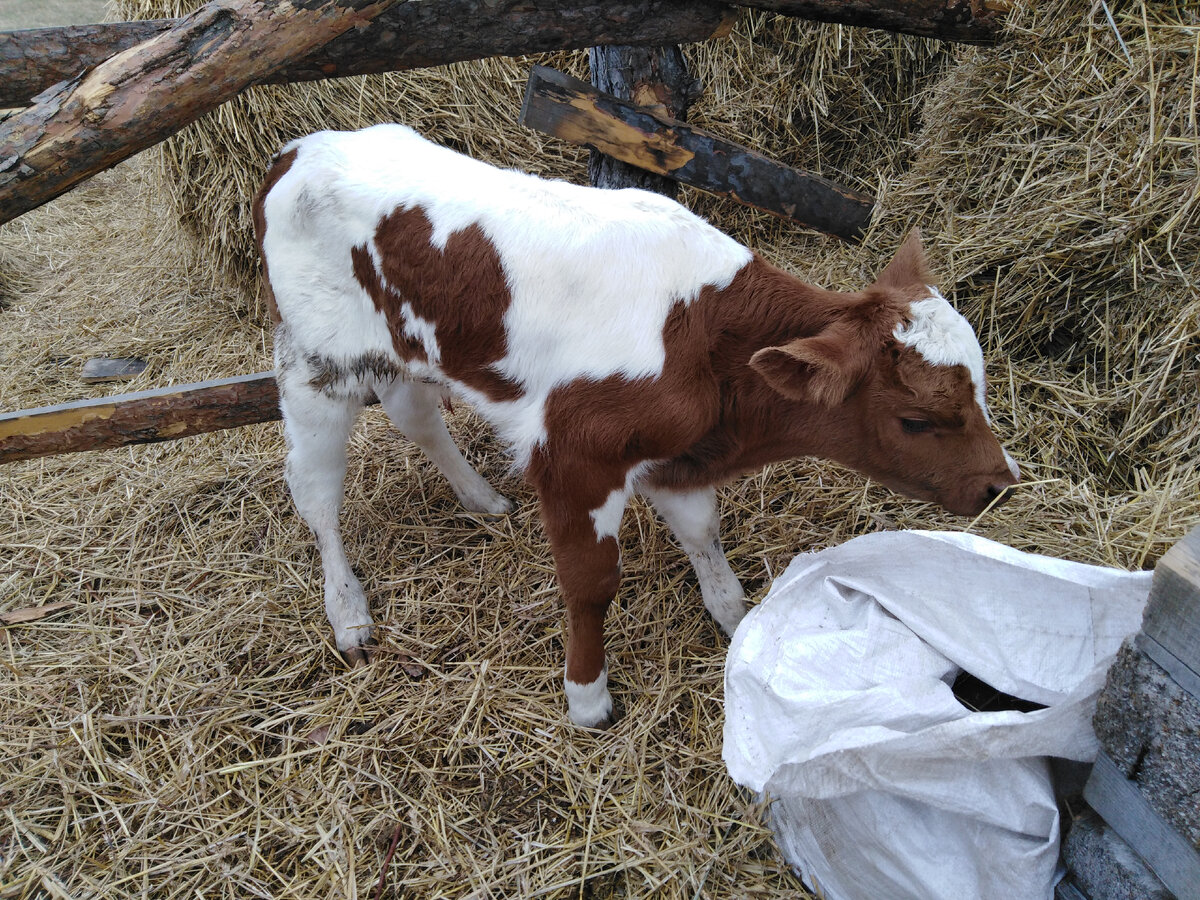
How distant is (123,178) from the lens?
7852mm

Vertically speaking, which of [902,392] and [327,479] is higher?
[902,392]

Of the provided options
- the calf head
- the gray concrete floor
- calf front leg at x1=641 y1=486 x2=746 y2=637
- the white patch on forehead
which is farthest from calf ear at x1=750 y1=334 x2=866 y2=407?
the gray concrete floor

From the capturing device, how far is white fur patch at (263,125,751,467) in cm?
223

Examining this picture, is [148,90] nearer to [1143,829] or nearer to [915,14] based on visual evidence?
[1143,829]

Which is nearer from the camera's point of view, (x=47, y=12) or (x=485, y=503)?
(x=485, y=503)

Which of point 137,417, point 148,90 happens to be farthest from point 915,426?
point 137,417

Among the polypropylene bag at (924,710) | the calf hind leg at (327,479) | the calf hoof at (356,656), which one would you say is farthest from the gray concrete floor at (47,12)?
the polypropylene bag at (924,710)

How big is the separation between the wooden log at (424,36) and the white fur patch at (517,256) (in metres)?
0.26

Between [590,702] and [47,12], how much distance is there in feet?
39.2

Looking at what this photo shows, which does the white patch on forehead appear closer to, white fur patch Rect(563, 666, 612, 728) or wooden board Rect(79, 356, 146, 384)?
white fur patch Rect(563, 666, 612, 728)

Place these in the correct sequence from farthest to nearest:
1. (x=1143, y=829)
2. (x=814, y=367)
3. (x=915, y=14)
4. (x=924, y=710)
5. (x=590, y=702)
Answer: (x=915, y=14) → (x=590, y=702) → (x=814, y=367) → (x=924, y=710) → (x=1143, y=829)

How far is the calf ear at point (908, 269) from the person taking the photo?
236 cm

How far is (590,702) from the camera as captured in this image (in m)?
2.49

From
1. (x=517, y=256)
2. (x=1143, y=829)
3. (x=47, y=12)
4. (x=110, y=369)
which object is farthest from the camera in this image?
(x=47, y=12)
